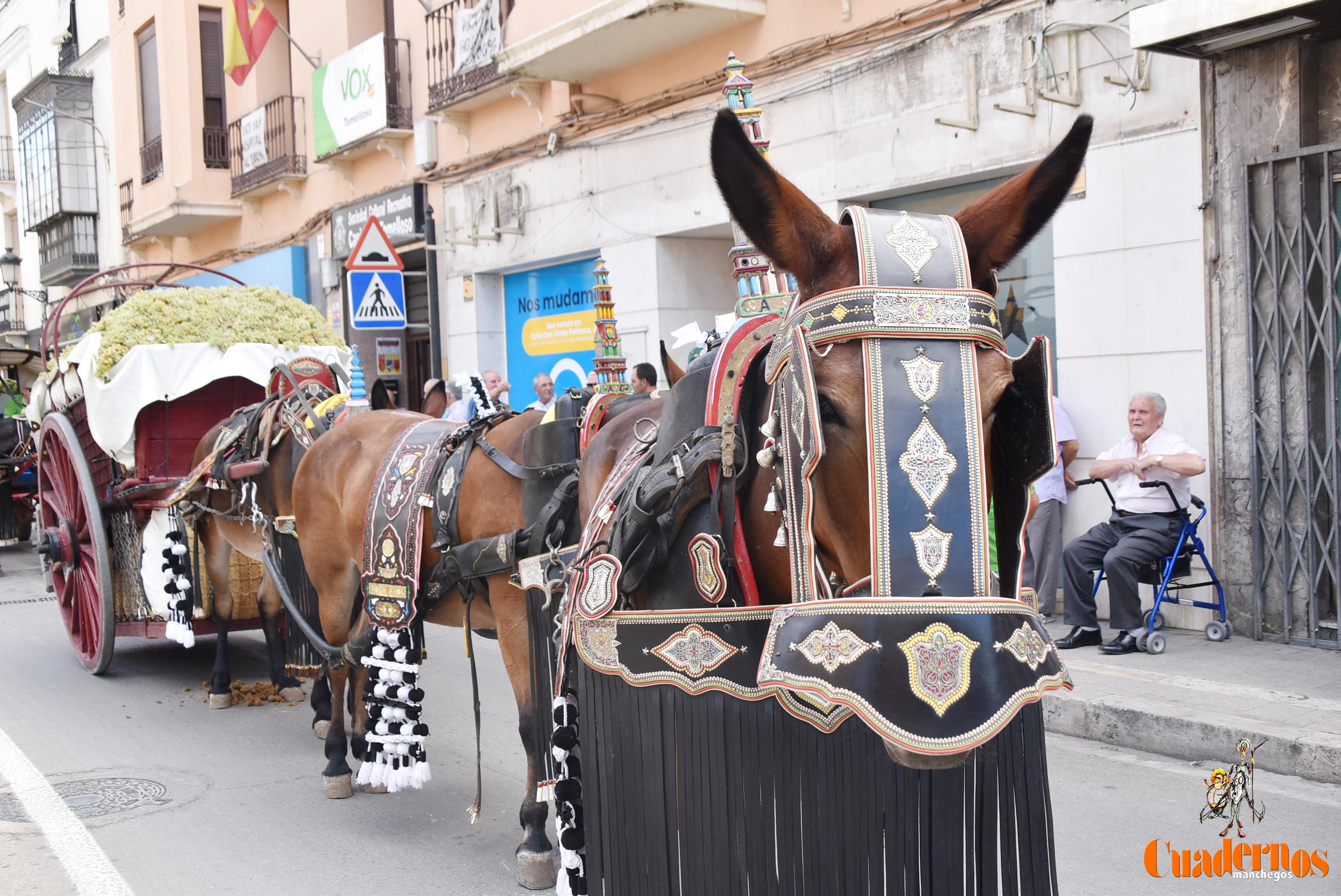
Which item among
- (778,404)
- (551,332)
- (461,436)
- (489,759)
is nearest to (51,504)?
(489,759)

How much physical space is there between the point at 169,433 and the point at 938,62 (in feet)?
19.2

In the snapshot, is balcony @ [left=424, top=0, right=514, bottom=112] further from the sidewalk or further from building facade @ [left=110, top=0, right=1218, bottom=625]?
the sidewalk

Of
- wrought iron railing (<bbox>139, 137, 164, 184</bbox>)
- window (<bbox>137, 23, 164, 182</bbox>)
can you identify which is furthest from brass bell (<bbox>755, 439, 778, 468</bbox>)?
window (<bbox>137, 23, 164, 182</bbox>)

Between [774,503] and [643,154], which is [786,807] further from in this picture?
[643,154]

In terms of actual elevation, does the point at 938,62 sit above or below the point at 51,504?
above

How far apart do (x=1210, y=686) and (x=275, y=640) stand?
5086 mm

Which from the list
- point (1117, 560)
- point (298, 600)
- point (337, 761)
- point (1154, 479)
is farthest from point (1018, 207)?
point (1154, 479)

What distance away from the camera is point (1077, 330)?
761 centimetres

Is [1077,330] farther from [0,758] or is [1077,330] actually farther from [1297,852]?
[0,758]

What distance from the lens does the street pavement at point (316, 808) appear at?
3945 mm

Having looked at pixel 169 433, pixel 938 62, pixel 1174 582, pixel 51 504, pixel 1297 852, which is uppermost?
pixel 938 62

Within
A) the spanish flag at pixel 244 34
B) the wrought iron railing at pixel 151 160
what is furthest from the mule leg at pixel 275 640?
the wrought iron railing at pixel 151 160

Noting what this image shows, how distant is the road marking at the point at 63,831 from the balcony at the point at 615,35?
7326 millimetres

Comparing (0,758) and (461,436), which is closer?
(461,436)
